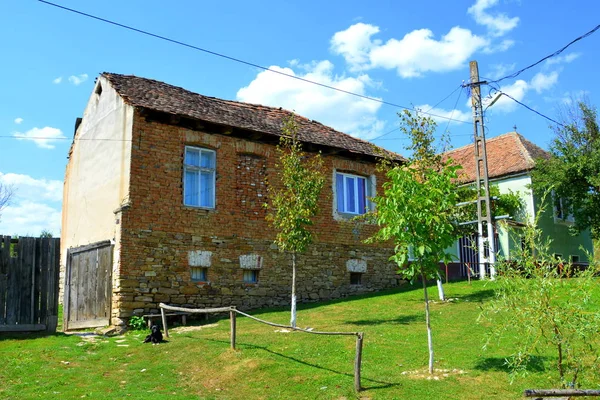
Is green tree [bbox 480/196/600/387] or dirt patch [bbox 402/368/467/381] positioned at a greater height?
green tree [bbox 480/196/600/387]

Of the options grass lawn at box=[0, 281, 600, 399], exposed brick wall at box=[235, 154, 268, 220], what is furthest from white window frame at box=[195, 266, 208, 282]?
exposed brick wall at box=[235, 154, 268, 220]

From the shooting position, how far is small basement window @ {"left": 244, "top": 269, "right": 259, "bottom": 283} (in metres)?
17.2

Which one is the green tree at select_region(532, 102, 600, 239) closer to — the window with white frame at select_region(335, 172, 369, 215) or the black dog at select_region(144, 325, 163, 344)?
the window with white frame at select_region(335, 172, 369, 215)

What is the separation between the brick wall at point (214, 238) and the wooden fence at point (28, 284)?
169 cm

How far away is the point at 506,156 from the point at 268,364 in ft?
67.7

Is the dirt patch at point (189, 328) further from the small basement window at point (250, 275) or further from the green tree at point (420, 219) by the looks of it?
the green tree at point (420, 219)

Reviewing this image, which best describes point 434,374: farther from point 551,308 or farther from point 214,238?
point 214,238

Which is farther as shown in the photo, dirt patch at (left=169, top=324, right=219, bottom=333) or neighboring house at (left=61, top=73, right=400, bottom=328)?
neighboring house at (left=61, top=73, right=400, bottom=328)

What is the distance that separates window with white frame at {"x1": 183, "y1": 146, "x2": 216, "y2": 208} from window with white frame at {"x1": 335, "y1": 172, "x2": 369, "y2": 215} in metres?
4.84

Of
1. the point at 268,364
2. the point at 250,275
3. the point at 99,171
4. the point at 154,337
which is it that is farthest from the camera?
the point at 99,171

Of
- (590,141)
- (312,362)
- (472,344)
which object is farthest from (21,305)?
(590,141)

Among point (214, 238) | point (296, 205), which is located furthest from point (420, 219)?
point (214, 238)

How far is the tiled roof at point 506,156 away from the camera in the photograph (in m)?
25.4

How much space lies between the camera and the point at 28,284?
520 inches
